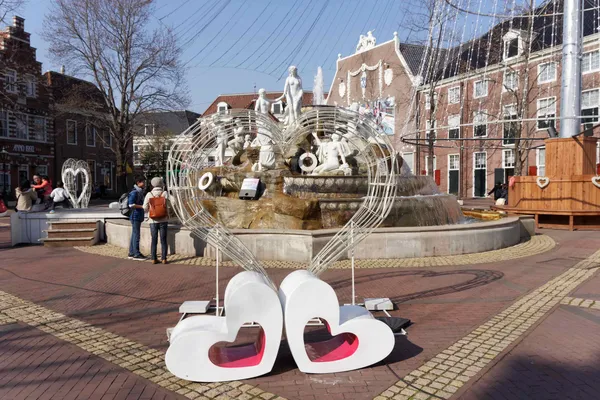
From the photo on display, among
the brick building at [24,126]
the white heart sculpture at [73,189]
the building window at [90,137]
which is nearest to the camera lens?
the white heart sculpture at [73,189]

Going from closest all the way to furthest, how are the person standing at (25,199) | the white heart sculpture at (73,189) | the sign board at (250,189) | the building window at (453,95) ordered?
the sign board at (250,189)
the person standing at (25,199)
the white heart sculpture at (73,189)
the building window at (453,95)

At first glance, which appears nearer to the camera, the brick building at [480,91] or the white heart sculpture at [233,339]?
the white heart sculpture at [233,339]

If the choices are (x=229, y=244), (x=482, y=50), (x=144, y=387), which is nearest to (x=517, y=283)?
(x=229, y=244)

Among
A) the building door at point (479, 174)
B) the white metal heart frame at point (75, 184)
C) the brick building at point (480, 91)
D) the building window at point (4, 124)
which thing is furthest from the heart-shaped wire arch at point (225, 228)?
the building window at point (4, 124)

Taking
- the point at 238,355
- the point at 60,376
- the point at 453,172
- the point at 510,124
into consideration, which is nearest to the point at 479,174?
the point at 453,172

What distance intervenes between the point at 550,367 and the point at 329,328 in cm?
223

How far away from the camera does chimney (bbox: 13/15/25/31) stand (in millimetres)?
41875

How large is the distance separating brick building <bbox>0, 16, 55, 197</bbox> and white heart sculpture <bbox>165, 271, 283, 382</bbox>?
41277 millimetres

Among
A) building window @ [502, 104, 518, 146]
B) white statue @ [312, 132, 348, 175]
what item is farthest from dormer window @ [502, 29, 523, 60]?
white statue @ [312, 132, 348, 175]

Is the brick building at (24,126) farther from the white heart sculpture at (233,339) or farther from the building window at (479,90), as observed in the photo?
the white heart sculpture at (233,339)

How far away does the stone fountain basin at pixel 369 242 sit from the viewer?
1046 cm

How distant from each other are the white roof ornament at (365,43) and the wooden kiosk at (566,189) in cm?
3529

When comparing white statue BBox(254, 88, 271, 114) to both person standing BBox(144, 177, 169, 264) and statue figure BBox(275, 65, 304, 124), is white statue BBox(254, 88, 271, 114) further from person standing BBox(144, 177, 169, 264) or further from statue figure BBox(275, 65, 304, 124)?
person standing BBox(144, 177, 169, 264)

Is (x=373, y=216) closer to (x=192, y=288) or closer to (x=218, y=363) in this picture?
(x=218, y=363)
